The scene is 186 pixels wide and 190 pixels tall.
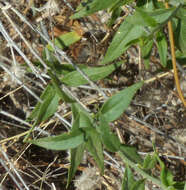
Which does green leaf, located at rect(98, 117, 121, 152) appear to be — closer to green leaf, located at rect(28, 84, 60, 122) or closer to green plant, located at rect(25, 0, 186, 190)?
green plant, located at rect(25, 0, 186, 190)

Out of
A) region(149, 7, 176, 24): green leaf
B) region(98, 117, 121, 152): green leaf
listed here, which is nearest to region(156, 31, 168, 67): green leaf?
region(149, 7, 176, 24): green leaf

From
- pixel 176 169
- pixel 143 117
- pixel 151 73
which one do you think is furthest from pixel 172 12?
pixel 176 169

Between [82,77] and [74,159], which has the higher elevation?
[82,77]

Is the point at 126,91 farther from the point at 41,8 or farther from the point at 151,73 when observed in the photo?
the point at 41,8

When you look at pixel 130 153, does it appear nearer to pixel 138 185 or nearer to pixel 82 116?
pixel 138 185

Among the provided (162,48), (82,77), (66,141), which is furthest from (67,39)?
(66,141)

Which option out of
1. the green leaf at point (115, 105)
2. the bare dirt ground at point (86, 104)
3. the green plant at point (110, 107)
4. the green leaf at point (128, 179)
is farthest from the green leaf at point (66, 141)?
the bare dirt ground at point (86, 104)
